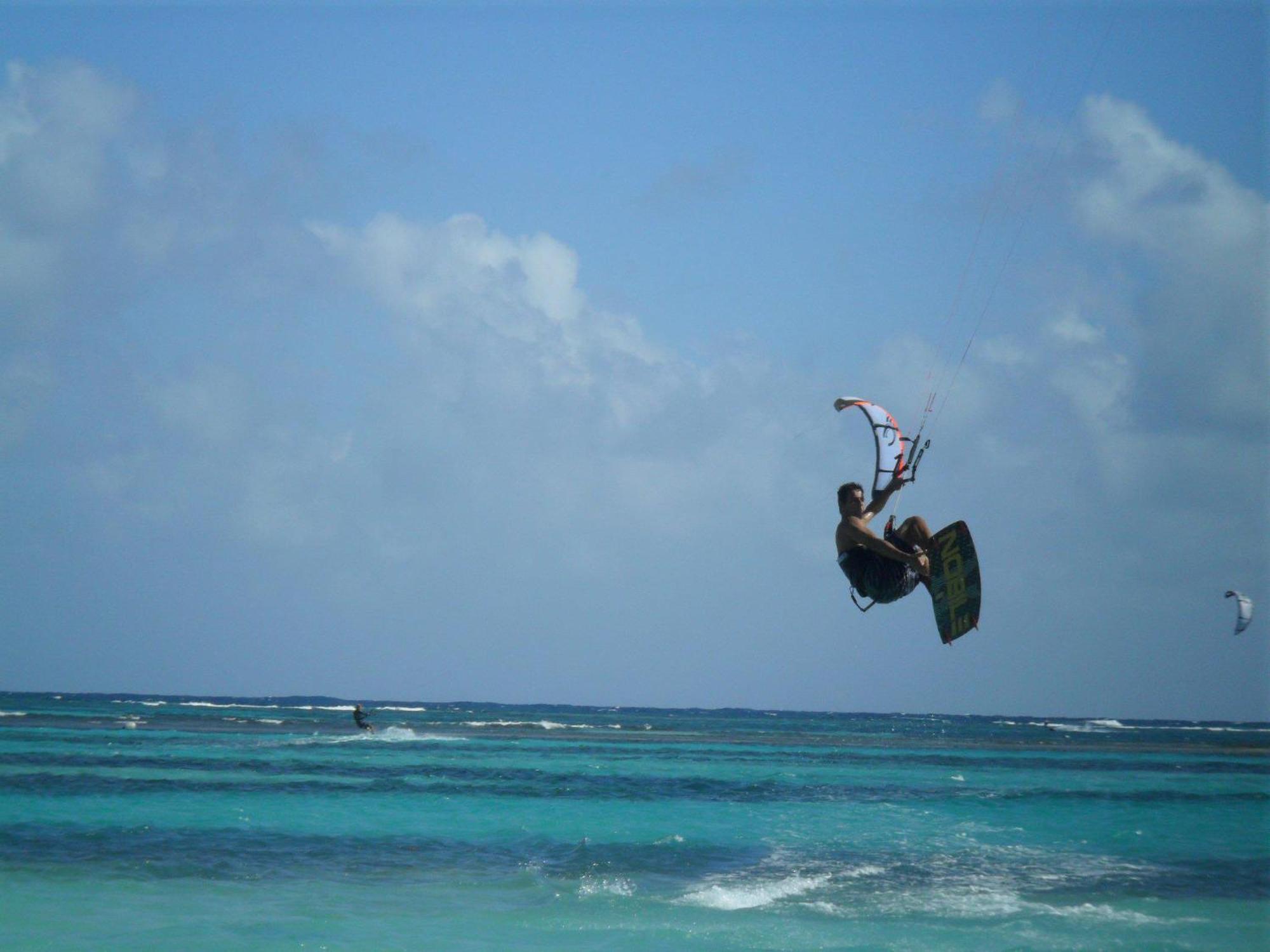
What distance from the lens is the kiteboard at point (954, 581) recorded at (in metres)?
9.48

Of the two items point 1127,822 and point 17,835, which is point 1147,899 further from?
point 17,835

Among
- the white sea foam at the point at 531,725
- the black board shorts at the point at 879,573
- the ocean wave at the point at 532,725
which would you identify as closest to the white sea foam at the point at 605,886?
the black board shorts at the point at 879,573

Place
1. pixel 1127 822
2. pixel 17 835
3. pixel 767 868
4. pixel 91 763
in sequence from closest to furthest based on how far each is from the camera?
pixel 767 868 → pixel 17 835 → pixel 1127 822 → pixel 91 763

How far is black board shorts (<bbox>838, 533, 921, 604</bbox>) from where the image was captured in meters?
9.61

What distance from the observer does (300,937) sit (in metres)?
11.8

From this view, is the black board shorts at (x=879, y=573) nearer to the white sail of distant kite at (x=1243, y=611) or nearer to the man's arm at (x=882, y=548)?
the man's arm at (x=882, y=548)

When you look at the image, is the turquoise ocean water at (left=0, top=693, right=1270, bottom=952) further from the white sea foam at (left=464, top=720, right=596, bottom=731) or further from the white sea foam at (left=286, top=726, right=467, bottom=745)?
the white sea foam at (left=464, top=720, right=596, bottom=731)

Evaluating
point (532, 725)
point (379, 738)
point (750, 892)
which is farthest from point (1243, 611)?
point (532, 725)

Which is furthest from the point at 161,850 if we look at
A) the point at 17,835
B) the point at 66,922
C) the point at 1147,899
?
the point at 1147,899

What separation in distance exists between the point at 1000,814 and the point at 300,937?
56.1 ft

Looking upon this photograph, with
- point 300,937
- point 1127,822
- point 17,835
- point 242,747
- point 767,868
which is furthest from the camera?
point 242,747

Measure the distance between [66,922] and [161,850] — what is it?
4.64m

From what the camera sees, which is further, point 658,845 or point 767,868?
point 658,845

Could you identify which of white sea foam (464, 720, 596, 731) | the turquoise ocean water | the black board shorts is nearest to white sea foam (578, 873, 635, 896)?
the turquoise ocean water
